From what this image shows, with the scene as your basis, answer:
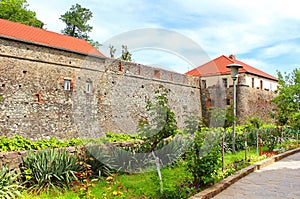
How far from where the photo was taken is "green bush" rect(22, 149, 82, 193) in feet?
16.9

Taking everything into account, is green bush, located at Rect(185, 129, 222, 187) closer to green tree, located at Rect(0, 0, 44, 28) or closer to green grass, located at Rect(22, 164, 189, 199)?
green grass, located at Rect(22, 164, 189, 199)

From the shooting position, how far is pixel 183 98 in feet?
76.5

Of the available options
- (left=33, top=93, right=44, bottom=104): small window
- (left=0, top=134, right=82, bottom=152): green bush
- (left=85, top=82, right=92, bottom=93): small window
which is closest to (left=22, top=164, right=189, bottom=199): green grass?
(left=0, top=134, right=82, bottom=152): green bush

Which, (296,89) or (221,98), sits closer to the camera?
(296,89)

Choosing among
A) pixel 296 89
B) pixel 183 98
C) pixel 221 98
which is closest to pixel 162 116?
pixel 296 89

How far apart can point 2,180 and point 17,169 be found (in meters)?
0.53

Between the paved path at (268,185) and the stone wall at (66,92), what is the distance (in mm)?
10864

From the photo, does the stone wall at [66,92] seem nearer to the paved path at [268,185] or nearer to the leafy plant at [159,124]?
the leafy plant at [159,124]

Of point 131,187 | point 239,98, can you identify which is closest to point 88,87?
point 131,187

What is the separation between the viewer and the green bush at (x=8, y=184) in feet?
14.8

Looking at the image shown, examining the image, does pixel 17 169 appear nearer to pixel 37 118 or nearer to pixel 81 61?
pixel 37 118

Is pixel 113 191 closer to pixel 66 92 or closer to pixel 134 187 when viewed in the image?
pixel 134 187

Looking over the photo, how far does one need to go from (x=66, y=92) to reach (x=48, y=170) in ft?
36.2

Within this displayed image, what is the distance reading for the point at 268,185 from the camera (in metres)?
5.84
